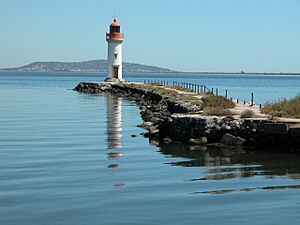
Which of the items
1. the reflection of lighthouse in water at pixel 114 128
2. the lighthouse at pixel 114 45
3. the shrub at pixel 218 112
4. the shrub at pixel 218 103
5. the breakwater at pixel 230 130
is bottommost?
the reflection of lighthouse in water at pixel 114 128

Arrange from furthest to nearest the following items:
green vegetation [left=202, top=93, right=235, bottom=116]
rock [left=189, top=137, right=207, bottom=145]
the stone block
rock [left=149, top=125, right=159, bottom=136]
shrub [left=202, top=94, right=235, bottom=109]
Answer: shrub [left=202, top=94, right=235, bottom=109] < rock [left=149, top=125, right=159, bottom=136] < green vegetation [left=202, top=93, right=235, bottom=116] < rock [left=189, top=137, right=207, bottom=145] < the stone block

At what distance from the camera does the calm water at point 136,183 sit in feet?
33.6

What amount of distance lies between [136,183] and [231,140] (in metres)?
6.81

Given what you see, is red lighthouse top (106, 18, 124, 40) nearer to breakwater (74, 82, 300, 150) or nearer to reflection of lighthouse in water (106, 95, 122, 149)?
reflection of lighthouse in water (106, 95, 122, 149)

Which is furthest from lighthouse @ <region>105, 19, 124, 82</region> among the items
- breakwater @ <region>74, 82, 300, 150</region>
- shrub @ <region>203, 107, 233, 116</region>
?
shrub @ <region>203, 107, 233, 116</region>

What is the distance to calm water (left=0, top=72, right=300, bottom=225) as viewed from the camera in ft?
33.6

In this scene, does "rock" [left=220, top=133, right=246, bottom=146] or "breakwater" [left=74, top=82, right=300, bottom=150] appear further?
"rock" [left=220, top=133, right=246, bottom=146]

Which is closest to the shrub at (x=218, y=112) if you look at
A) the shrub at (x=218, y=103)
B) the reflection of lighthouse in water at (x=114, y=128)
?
the shrub at (x=218, y=103)

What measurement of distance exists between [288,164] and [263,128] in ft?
9.06

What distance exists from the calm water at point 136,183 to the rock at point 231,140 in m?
0.54

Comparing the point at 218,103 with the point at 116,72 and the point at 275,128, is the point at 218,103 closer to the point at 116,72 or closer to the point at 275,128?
the point at 275,128

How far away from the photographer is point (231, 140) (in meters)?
19.0

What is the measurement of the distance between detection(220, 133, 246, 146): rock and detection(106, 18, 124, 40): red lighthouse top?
4372 centimetres

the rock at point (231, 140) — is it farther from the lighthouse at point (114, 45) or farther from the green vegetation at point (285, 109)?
the lighthouse at point (114, 45)
